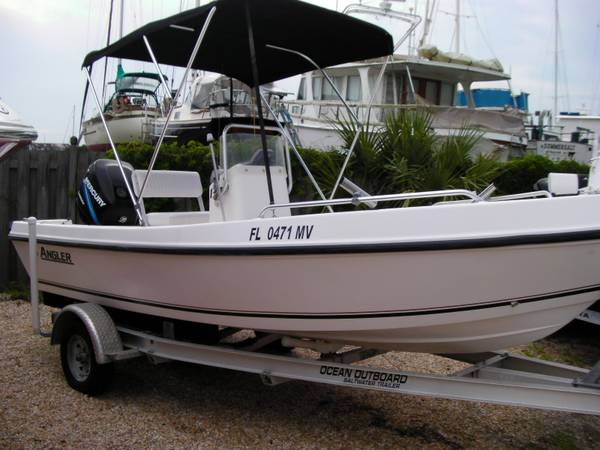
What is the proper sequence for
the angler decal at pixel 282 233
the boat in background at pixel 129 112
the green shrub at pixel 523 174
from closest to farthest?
the angler decal at pixel 282 233
the green shrub at pixel 523 174
the boat in background at pixel 129 112

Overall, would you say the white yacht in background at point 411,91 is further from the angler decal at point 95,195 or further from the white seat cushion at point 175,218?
the angler decal at point 95,195

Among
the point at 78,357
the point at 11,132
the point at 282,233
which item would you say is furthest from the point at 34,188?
the point at 282,233

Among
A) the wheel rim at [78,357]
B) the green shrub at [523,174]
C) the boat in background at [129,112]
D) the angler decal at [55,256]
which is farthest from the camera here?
the boat in background at [129,112]

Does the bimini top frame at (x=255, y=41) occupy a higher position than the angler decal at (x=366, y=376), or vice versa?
the bimini top frame at (x=255, y=41)

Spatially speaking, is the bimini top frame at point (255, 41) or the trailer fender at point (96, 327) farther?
the trailer fender at point (96, 327)

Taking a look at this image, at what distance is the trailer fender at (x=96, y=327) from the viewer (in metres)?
4.04

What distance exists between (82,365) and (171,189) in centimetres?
165

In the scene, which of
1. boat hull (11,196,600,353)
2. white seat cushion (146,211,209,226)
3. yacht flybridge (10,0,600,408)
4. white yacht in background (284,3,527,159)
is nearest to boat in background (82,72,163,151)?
white yacht in background (284,3,527,159)

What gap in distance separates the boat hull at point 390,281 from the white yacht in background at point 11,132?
9.22 feet

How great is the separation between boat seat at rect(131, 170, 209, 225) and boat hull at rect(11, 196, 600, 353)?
3.44 feet

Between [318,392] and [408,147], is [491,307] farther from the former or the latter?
[408,147]

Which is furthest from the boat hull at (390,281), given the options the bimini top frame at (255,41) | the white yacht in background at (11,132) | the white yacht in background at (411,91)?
the white yacht in background at (411,91)

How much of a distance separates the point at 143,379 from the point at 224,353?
4.03 ft

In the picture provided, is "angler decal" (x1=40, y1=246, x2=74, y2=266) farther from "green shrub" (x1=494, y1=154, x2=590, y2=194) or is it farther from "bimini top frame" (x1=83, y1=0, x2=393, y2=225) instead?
"green shrub" (x1=494, y1=154, x2=590, y2=194)
